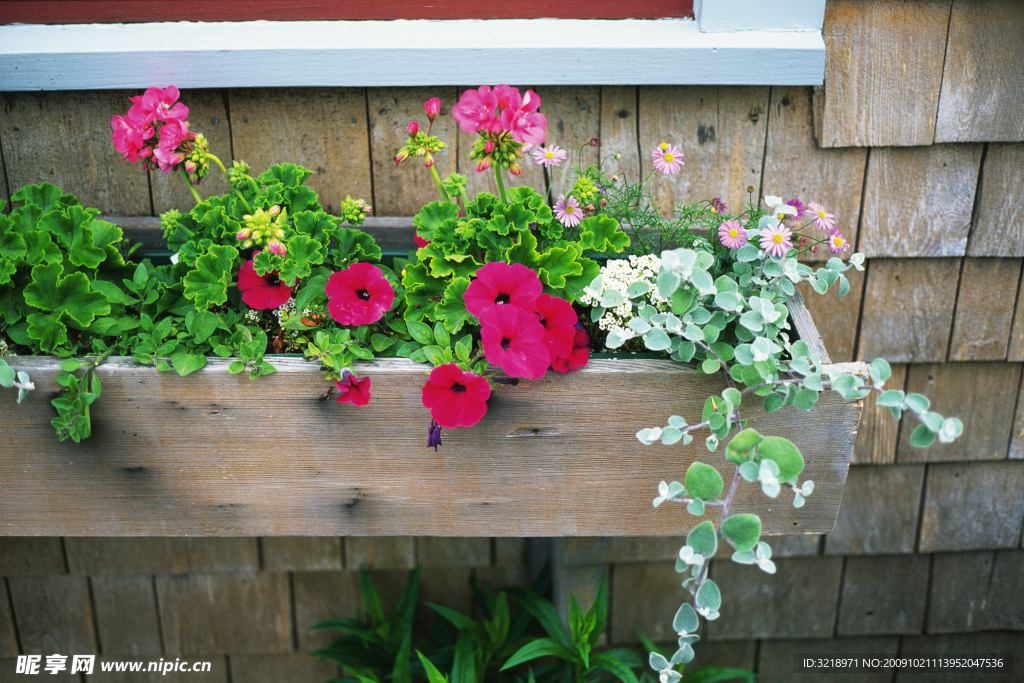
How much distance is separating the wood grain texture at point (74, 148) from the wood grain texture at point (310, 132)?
0.19 metres

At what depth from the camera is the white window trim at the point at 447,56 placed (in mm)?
1062

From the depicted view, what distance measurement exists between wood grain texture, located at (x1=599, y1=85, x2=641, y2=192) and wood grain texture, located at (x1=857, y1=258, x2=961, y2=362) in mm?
491

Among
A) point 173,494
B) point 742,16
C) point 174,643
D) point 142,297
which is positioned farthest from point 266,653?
point 742,16

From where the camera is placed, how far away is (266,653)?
1.61m

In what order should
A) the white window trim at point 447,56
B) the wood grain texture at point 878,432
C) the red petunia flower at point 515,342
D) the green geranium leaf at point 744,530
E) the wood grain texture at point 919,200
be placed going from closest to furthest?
the green geranium leaf at point 744,530
the red petunia flower at point 515,342
the white window trim at point 447,56
the wood grain texture at point 919,200
the wood grain texture at point 878,432

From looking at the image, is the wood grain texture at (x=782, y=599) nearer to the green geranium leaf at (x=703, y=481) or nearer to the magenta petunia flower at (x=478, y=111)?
A: the green geranium leaf at (x=703, y=481)

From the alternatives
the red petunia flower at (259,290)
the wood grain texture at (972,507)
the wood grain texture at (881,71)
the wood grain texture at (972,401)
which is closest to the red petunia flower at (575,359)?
the red petunia flower at (259,290)

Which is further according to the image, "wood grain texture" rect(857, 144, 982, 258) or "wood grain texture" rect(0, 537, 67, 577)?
"wood grain texture" rect(0, 537, 67, 577)

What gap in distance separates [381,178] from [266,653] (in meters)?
1.17

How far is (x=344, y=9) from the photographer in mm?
1116

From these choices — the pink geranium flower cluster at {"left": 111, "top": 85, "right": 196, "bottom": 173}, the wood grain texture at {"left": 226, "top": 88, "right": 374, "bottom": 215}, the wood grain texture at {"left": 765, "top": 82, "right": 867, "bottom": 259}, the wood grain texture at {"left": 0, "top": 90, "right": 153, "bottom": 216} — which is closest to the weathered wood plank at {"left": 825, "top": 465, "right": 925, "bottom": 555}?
the wood grain texture at {"left": 765, "top": 82, "right": 867, "bottom": 259}

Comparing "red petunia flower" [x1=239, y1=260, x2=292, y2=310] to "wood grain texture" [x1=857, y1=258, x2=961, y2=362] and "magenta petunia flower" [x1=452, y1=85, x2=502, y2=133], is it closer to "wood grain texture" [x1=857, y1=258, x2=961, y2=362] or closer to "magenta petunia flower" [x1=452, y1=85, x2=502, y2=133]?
"magenta petunia flower" [x1=452, y1=85, x2=502, y2=133]

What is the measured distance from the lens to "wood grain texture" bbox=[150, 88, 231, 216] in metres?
1.14

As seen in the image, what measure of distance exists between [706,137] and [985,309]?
65 centimetres
